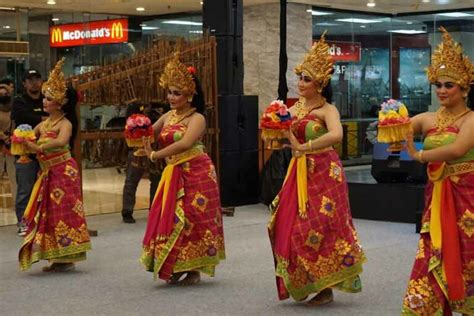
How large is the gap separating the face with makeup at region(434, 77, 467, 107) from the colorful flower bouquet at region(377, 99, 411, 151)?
206 mm

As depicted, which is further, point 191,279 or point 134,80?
point 134,80

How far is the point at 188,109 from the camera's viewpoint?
6211mm

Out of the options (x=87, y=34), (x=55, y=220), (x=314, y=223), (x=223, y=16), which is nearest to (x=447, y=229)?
(x=314, y=223)

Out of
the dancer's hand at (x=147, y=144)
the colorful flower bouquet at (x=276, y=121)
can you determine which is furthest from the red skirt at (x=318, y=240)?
the dancer's hand at (x=147, y=144)

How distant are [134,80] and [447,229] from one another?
20.0 feet

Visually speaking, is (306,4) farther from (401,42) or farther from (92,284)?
(92,284)

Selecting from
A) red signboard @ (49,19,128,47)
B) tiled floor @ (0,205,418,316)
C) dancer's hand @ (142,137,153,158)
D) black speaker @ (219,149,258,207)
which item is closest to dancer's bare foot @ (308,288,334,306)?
tiled floor @ (0,205,418,316)

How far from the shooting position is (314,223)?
5367mm

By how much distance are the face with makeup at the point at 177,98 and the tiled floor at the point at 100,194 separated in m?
4.07

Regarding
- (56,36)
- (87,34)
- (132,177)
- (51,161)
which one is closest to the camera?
(51,161)

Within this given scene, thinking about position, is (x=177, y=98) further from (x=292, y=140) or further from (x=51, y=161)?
(x=51, y=161)

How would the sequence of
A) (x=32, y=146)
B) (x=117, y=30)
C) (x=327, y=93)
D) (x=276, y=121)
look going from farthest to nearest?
(x=117, y=30) < (x=32, y=146) < (x=327, y=93) < (x=276, y=121)

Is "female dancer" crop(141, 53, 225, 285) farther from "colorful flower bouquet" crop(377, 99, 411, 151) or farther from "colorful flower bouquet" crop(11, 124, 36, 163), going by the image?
"colorful flower bouquet" crop(377, 99, 411, 151)

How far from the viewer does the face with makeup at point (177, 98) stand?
6148 mm
